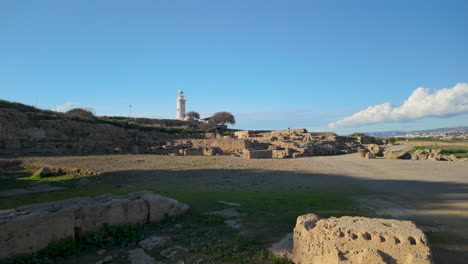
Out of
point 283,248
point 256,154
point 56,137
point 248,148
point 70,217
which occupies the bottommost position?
point 283,248

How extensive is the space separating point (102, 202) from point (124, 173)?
6.62 metres

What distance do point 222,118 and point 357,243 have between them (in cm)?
5190

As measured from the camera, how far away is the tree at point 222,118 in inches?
2164

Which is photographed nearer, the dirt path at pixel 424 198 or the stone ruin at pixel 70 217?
the stone ruin at pixel 70 217

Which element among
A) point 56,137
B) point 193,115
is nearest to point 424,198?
point 56,137

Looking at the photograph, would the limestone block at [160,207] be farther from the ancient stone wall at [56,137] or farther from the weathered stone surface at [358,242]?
the ancient stone wall at [56,137]

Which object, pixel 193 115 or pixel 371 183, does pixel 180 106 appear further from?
pixel 371 183

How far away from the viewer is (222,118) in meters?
54.9

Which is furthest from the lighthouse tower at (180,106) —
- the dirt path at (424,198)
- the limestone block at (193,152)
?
the dirt path at (424,198)

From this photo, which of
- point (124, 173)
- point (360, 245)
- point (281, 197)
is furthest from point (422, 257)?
point (124, 173)

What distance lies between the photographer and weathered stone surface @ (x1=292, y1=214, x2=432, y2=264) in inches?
121

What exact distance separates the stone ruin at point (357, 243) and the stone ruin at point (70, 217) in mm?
2365

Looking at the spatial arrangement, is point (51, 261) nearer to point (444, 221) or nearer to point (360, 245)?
point (360, 245)

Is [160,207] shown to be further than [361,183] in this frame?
No
